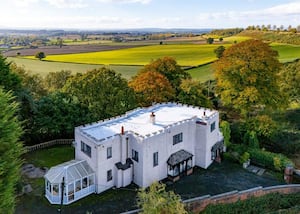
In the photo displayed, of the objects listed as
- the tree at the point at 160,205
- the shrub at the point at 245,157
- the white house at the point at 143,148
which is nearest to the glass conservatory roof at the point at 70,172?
the white house at the point at 143,148

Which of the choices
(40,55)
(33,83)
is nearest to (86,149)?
(33,83)

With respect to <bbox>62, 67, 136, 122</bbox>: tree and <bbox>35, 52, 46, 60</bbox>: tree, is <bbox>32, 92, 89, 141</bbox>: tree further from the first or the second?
<bbox>35, 52, 46, 60</bbox>: tree

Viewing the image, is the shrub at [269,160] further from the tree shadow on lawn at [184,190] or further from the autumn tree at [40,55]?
the autumn tree at [40,55]

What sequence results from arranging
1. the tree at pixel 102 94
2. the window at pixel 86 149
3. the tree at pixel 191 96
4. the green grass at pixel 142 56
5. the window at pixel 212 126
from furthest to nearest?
the green grass at pixel 142 56
the tree at pixel 191 96
the tree at pixel 102 94
the window at pixel 212 126
the window at pixel 86 149

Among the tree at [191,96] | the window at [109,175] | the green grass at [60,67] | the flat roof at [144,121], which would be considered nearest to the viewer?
the window at [109,175]

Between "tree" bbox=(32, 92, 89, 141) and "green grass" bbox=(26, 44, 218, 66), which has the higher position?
"green grass" bbox=(26, 44, 218, 66)

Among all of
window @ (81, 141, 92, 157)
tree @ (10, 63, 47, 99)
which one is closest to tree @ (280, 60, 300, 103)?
window @ (81, 141, 92, 157)
